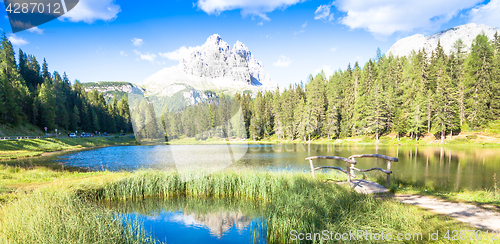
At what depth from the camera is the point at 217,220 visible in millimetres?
8852

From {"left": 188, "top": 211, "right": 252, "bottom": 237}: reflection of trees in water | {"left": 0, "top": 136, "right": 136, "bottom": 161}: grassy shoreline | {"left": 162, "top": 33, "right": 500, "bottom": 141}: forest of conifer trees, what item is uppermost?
Result: {"left": 162, "top": 33, "right": 500, "bottom": 141}: forest of conifer trees

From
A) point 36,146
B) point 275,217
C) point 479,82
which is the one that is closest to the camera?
point 275,217

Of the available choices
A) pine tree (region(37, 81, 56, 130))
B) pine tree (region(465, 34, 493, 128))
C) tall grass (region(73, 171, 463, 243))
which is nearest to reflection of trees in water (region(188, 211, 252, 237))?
tall grass (region(73, 171, 463, 243))

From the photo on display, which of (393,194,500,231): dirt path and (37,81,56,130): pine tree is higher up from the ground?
(37,81,56,130): pine tree

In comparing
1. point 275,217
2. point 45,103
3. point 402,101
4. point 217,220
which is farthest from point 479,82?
point 45,103

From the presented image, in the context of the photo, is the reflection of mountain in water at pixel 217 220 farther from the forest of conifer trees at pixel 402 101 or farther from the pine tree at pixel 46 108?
the pine tree at pixel 46 108

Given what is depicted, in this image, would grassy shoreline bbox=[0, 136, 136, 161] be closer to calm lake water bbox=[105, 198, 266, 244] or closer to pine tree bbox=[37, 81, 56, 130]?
pine tree bbox=[37, 81, 56, 130]

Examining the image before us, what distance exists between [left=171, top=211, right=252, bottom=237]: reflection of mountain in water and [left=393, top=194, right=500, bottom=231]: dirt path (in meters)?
6.00

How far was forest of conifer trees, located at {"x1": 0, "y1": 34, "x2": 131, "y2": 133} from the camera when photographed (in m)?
52.2

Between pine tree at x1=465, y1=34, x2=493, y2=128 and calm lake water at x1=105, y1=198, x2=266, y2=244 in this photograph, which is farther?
pine tree at x1=465, y1=34, x2=493, y2=128

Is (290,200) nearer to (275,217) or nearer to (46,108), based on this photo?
(275,217)

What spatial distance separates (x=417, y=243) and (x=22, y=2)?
42.4 ft

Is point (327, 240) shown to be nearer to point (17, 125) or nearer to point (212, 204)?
point (212, 204)

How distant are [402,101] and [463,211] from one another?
56093mm
